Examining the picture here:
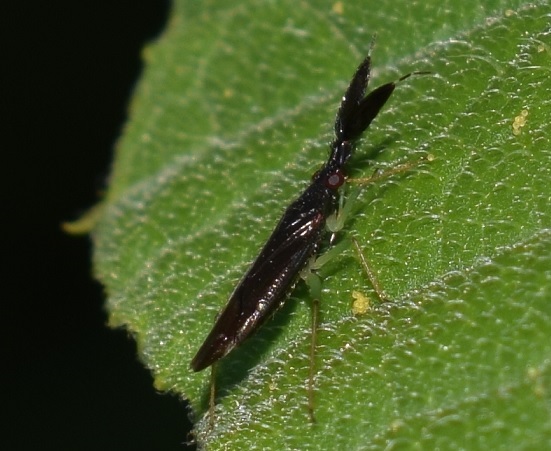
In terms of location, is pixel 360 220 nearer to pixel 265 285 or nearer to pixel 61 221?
pixel 265 285

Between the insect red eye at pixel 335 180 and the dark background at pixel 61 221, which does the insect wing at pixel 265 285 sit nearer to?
the insect red eye at pixel 335 180

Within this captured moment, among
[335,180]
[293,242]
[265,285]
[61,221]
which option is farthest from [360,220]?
[61,221]

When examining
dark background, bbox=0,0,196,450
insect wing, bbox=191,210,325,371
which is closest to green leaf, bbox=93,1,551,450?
insect wing, bbox=191,210,325,371

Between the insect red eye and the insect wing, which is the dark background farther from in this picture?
the insect red eye

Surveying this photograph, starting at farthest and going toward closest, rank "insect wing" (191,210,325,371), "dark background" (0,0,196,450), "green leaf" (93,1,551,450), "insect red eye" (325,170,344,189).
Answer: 1. "dark background" (0,0,196,450)
2. "insect red eye" (325,170,344,189)
3. "insect wing" (191,210,325,371)
4. "green leaf" (93,1,551,450)

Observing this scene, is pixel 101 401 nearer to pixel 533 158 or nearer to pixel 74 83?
pixel 74 83

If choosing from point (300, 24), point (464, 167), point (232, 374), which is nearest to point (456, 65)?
point (464, 167)
